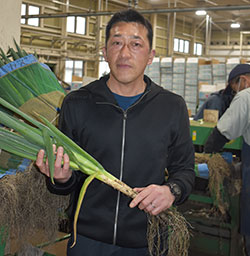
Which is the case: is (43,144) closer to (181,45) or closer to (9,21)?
(9,21)

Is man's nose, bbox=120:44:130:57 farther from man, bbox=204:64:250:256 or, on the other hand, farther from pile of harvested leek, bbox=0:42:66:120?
man, bbox=204:64:250:256

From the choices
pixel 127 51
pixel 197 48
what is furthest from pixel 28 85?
pixel 197 48

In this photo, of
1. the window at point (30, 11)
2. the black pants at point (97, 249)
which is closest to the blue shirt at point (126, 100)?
the black pants at point (97, 249)

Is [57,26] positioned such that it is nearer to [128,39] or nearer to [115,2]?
[115,2]

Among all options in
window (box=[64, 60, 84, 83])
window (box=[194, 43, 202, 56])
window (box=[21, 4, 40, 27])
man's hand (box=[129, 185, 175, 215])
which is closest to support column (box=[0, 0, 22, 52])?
man's hand (box=[129, 185, 175, 215])

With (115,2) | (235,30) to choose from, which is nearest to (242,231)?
(115,2)

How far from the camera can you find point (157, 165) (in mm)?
1351

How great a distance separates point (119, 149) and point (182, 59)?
25.5ft

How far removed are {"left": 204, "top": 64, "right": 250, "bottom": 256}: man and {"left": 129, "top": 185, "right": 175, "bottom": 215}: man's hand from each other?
5.10 feet

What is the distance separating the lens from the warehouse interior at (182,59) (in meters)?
3.00

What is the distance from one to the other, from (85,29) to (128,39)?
44.3 ft

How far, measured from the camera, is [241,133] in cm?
269

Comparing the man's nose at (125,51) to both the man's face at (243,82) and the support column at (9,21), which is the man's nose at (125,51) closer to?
the support column at (9,21)

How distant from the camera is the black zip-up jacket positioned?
132 centimetres
